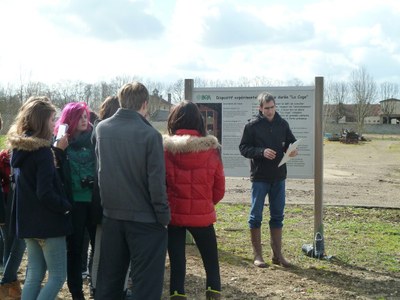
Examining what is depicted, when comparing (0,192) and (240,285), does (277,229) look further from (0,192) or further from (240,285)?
(0,192)

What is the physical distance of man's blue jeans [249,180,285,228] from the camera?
6.14m

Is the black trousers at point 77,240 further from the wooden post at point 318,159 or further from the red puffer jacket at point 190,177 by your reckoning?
the wooden post at point 318,159

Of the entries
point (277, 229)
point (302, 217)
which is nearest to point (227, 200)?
point (302, 217)

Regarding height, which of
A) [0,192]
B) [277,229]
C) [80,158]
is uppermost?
[80,158]

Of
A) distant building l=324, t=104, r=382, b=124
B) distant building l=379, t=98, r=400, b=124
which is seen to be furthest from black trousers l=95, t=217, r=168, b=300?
distant building l=379, t=98, r=400, b=124

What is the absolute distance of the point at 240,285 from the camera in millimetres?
5570

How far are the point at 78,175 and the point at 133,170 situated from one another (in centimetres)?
95

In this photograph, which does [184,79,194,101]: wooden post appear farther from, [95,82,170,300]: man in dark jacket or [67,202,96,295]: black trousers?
[95,82,170,300]: man in dark jacket

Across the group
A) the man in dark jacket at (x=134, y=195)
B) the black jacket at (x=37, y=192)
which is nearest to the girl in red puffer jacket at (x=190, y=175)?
the man in dark jacket at (x=134, y=195)

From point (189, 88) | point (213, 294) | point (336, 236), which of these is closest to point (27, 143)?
point (213, 294)

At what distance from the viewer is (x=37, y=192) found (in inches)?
154

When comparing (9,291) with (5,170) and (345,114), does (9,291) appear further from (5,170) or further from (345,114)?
(345,114)

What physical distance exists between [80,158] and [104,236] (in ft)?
2.83

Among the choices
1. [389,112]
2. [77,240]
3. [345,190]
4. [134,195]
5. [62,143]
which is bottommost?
[345,190]
